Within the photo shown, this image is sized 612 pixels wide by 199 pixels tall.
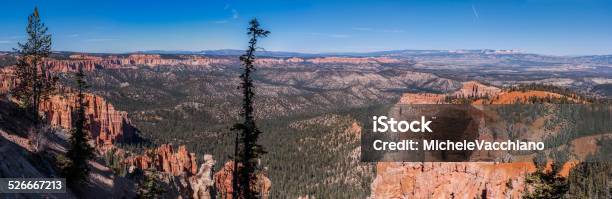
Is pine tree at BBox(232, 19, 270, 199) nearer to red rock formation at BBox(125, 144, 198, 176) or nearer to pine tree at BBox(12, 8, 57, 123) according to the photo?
pine tree at BBox(12, 8, 57, 123)

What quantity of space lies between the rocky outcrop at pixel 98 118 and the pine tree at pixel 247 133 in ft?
295

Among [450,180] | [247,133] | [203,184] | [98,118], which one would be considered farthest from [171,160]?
[247,133]

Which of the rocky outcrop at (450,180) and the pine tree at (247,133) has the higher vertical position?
the pine tree at (247,133)

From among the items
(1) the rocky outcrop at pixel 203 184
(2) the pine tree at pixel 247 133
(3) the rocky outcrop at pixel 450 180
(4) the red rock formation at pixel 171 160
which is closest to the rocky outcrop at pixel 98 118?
(4) the red rock formation at pixel 171 160

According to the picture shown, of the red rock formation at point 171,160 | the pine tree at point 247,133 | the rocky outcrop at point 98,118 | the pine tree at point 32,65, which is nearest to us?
the pine tree at point 247,133

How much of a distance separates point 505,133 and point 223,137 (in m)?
135

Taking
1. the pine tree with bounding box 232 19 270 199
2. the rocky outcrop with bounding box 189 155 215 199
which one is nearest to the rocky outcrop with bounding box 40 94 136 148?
the rocky outcrop with bounding box 189 155 215 199

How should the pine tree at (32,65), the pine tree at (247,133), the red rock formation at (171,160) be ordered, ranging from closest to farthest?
the pine tree at (247,133) < the pine tree at (32,65) < the red rock formation at (171,160)

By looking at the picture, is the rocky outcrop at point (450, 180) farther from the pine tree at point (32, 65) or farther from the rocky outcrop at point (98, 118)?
the rocky outcrop at point (98, 118)

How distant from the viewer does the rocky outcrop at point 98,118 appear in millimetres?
109438

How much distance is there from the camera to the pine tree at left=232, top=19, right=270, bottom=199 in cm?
2684

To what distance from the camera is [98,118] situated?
12900 cm

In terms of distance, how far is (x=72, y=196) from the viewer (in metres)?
30.8

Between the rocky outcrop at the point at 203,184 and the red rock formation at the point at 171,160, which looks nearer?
the rocky outcrop at the point at 203,184
